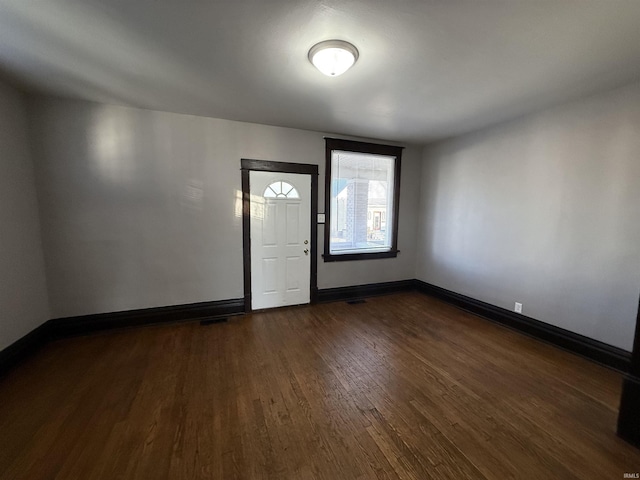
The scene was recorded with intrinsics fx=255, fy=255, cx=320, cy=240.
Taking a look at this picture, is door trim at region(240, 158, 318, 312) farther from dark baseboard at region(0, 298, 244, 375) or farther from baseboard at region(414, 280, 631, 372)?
baseboard at region(414, 280, 631, 372)

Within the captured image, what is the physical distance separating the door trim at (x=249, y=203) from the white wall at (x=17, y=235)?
2113mm

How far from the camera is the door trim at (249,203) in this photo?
3496mm

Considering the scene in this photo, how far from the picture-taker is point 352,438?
1.62 meters

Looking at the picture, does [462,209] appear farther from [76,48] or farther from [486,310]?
[76,48]

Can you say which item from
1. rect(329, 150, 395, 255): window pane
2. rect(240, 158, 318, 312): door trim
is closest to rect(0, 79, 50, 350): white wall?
rect(240, 158, 318, 312): door trim

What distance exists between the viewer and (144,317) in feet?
10.4

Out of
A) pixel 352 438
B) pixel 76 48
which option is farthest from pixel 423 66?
pixel 352 438

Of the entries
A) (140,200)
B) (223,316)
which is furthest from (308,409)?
(140,200)

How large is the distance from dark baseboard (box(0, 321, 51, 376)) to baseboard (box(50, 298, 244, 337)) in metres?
0.10

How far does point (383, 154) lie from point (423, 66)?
2.30 meters

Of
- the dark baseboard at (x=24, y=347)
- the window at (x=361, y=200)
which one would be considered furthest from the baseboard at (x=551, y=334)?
the dark baseboard at (x=24, y=347)

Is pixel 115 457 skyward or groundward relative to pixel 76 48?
groundward

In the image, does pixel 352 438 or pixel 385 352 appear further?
pixel 385 352

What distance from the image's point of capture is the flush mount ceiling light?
1.74 metres
